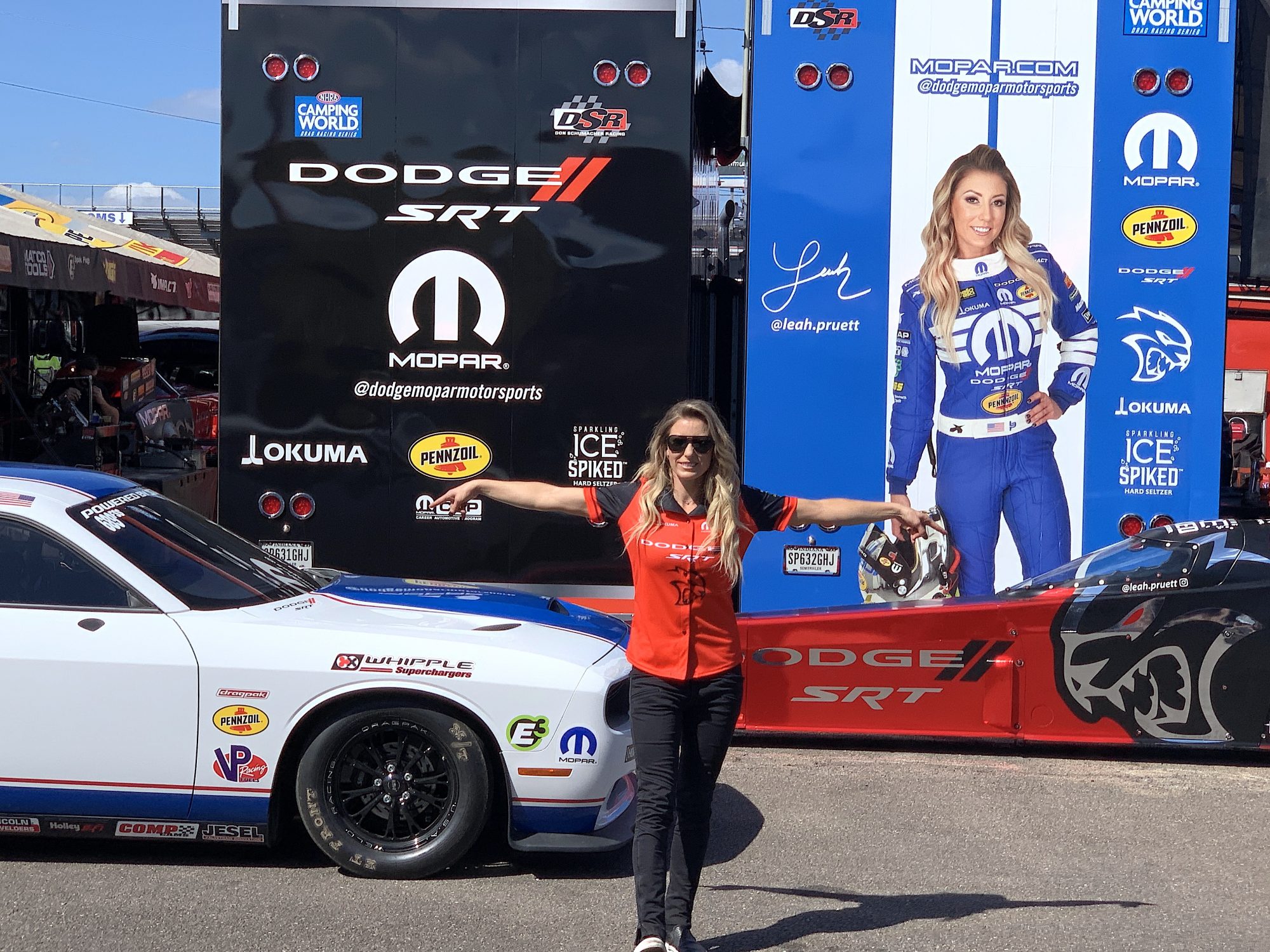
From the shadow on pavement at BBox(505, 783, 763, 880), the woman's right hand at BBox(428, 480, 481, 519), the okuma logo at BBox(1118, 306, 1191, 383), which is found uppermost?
the okuma logo at BBox(1118, 306, 1191, 383)

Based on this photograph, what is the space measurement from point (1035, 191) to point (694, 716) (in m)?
3.82

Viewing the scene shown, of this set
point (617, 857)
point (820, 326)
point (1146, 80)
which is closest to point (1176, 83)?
point (1146, 80)

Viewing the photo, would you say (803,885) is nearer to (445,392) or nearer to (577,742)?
(577,742)

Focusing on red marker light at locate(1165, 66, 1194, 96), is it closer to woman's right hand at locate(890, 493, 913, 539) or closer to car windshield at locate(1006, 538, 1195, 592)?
car windshield at locate(1006, 538, 1195, 592)

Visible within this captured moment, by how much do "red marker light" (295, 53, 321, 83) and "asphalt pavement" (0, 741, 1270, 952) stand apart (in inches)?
145

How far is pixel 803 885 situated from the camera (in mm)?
4672

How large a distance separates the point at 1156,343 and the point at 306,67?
4383 millimetres

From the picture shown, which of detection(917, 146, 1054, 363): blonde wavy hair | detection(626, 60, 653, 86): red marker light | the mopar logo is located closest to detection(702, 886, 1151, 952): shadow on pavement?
the mopar logo

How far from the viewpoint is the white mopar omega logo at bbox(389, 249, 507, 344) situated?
21.9 feet

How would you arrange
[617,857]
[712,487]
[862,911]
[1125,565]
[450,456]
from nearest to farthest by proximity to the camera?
[712,487] → [862,911] → [617,857] → [1125,565] → [450,456]

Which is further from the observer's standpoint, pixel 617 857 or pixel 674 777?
pixel 617 857

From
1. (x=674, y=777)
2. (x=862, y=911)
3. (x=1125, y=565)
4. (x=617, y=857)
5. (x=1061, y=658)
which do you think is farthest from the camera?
(x=1125, y=565)

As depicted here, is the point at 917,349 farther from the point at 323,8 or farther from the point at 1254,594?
the point at 323,8

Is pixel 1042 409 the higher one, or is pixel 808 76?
pixel 808 76
